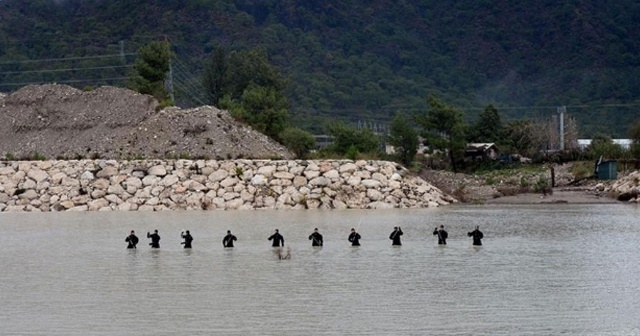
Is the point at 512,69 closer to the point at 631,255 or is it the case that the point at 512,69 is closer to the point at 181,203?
the point at 181,203

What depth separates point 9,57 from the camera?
154 m

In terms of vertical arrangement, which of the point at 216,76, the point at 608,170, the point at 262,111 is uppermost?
the point at 216,76

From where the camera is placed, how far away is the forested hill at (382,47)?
517 feet

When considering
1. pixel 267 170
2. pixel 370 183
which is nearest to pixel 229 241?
pixel 267 170

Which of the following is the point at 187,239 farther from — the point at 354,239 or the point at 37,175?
the point at 37,175

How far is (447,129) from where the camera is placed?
309 ft

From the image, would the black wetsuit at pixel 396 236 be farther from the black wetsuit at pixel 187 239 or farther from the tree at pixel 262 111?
the tree at pixel 262 111

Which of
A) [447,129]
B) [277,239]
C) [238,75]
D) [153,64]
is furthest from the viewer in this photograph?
[238,75]

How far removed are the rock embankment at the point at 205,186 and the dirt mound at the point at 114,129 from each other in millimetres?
3381

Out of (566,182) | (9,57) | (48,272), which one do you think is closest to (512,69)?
(9,57)

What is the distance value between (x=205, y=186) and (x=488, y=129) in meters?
40.1

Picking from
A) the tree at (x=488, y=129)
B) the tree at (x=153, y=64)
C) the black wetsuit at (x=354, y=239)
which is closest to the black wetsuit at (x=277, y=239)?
the black wetsuit at (x=354, y=239)

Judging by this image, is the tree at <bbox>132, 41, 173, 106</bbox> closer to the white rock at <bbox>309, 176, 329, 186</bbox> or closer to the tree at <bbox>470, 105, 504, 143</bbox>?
the white rock at <bbox>309, 176, 329, 186</bbox>

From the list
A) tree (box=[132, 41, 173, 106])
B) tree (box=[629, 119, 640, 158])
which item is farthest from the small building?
tree (box=[132, 41, 173, 106])
